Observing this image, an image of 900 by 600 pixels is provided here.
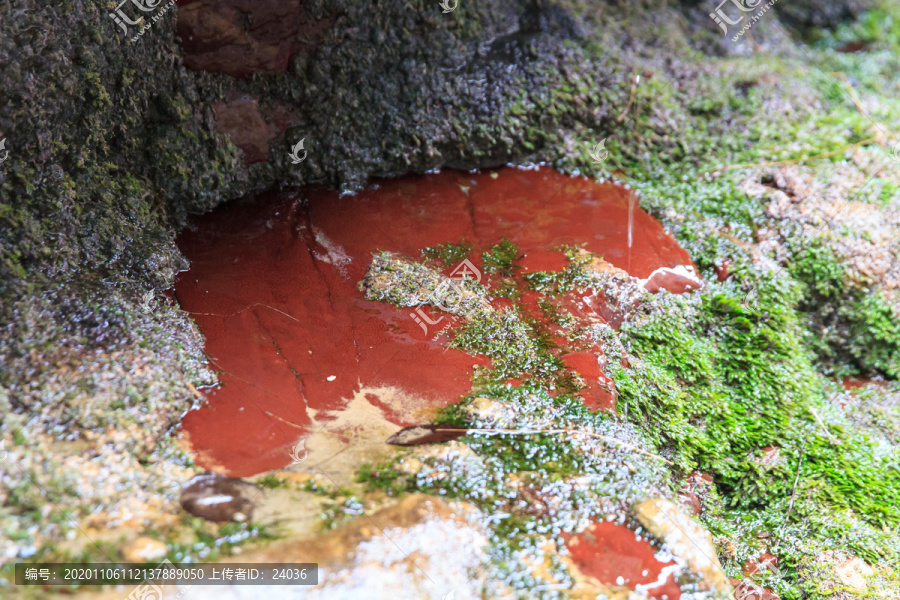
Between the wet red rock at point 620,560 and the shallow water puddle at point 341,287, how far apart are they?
884 mm

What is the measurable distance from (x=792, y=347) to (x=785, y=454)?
759 mm

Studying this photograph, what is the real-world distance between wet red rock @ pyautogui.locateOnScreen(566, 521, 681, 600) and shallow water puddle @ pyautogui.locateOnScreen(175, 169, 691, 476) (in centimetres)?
88

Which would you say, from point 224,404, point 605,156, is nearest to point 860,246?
point 605,156

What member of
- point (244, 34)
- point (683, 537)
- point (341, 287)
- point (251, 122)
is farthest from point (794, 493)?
point (244, 34)

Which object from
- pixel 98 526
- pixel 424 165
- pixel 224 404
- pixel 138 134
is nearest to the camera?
pixel 98 526

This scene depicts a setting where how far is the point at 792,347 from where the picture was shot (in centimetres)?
405

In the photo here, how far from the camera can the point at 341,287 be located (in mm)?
3549

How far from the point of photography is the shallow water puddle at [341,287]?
114 inches

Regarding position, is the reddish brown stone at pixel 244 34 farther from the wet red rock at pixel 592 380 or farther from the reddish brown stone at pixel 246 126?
the wet red rock at pixel 592 380

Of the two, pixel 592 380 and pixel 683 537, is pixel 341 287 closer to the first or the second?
pixel 592 380

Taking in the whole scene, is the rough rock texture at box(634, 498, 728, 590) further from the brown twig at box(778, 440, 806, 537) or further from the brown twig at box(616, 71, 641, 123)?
the brown twig at box(616, 71, 641, 123)

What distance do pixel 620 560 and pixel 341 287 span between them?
2.02 metres

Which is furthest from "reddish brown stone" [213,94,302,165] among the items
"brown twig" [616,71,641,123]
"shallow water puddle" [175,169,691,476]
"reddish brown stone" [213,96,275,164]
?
"brown twig" [616,71,641,123]

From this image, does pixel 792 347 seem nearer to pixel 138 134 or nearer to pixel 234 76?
pixel 234 76
